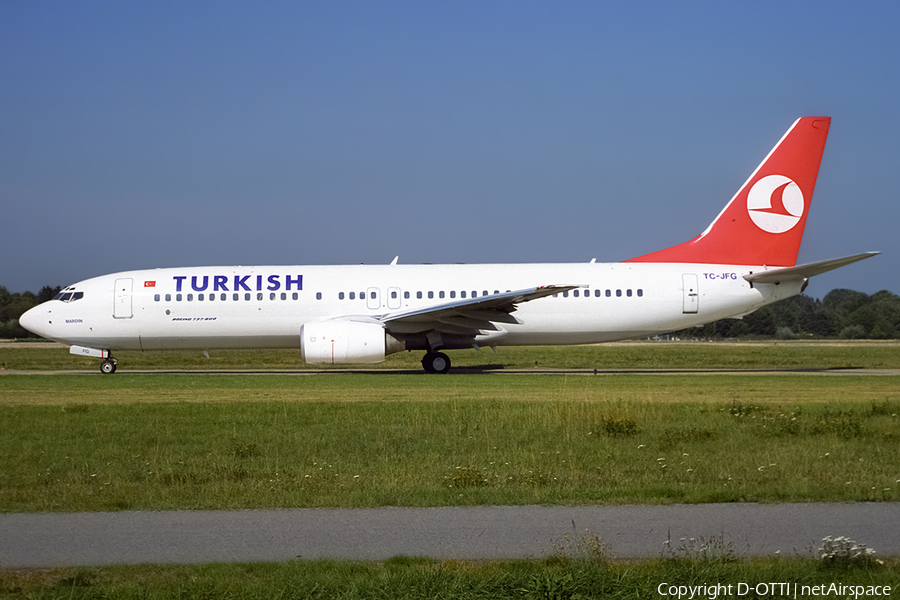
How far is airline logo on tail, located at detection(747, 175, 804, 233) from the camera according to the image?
25.3m

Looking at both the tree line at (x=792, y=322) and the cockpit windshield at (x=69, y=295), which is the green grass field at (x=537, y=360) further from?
the tree line at (x=792, y=322)

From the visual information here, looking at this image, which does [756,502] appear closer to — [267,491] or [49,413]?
[267,491]

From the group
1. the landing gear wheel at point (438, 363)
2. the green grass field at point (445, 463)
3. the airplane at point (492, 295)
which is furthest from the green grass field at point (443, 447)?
the airplane at point (492, 295)

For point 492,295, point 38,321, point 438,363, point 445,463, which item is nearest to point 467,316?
point 492,295

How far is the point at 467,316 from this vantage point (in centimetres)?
2380

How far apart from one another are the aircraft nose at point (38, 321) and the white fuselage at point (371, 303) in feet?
0.13

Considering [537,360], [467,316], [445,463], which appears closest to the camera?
[445,463]

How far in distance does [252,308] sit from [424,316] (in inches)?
213

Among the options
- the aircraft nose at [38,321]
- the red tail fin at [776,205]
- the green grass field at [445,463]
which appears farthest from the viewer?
the aircraft nose at [38,321]

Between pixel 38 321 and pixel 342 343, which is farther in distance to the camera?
pixel 38 321

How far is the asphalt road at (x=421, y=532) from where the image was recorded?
5797 mm

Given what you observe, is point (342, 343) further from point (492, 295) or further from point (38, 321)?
point (38, 321)

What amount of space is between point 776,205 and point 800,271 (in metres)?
2.55

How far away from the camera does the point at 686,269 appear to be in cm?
2534
